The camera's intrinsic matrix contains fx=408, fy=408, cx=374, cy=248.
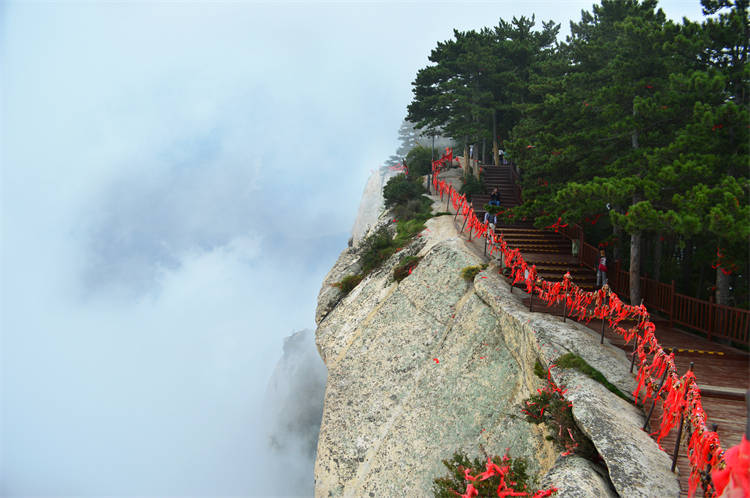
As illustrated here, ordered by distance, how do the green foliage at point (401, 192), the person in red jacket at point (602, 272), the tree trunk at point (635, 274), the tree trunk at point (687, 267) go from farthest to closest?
the green foliage at point (401, 192) → the tree trunk at point (687, 267) → the person in red jacket at point (602, 272) → the tree trunk at point (635, 274)

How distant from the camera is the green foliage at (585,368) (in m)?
9.23

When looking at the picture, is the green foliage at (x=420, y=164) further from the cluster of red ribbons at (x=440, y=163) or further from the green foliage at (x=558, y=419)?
the green foliage at (x=558, y=419)

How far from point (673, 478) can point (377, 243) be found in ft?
58.6

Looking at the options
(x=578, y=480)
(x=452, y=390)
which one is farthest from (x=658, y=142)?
(x=578, y=480)

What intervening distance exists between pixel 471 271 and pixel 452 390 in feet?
16.6

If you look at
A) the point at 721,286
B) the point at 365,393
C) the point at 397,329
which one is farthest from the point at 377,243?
the point at 721,286

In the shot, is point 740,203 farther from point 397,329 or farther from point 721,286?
point 397,329

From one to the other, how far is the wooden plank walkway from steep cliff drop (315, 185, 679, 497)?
57 cm

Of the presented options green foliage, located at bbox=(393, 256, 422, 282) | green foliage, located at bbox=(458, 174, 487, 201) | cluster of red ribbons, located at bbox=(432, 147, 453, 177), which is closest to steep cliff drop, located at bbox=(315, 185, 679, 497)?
green foliage, located at bbox=(393, 256, 422, 282)

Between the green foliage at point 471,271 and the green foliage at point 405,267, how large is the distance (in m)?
2.85

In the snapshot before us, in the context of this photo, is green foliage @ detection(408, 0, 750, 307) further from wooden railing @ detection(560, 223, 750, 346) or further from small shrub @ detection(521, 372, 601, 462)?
small shrub @ detection(521, 372, 601, 462)

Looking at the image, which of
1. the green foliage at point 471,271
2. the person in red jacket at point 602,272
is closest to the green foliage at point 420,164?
the green foliage at point 471,271

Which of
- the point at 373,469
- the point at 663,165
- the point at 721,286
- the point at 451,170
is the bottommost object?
the point at 373,469

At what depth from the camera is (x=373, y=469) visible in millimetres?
12898
